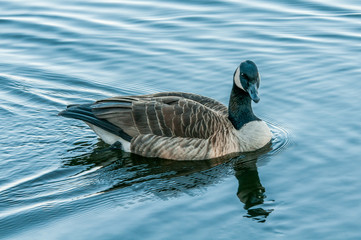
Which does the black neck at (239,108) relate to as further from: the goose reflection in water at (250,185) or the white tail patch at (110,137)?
the white tail patch at (110,137)

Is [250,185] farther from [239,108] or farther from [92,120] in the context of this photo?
[92,120]

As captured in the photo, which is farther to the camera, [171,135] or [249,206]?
[171,135]

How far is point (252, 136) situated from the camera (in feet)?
40.5

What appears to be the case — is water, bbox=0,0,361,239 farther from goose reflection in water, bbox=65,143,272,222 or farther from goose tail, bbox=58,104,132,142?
goose tail, bbox=58,104,132,142

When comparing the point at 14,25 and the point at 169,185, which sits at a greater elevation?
the point at 14,25

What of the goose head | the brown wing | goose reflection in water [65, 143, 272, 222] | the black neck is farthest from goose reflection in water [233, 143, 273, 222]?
the goose head

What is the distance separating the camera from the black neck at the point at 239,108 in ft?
40.9

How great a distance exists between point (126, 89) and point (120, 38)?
316cm

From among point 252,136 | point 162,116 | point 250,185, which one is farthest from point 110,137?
point 250,185

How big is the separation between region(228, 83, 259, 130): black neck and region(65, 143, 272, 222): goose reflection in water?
2.09 ft

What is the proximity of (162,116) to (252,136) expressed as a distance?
1.74 meters

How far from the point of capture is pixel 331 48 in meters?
17.0

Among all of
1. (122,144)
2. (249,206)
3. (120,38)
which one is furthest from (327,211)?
(120,38)

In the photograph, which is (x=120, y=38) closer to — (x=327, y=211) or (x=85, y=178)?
(x=85, y=178)
